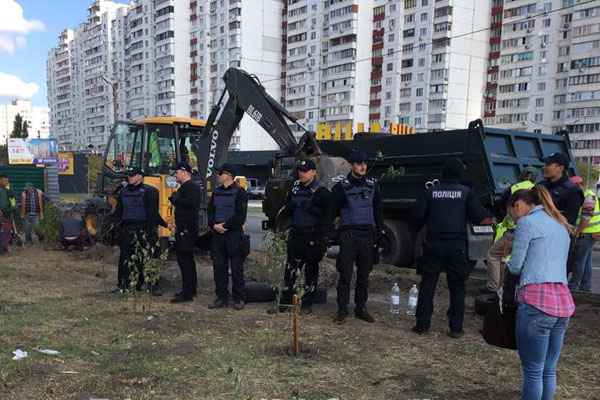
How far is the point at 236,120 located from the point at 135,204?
3039 mm

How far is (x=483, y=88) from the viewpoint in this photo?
55875mm

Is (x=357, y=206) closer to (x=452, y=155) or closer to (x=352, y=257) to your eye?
(x=352, y=257)

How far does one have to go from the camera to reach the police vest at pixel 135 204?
246 inches

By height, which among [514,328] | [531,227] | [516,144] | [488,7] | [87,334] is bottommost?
[87,334]

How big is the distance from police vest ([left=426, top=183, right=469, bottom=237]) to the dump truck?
296 cm

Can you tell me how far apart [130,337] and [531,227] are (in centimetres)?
368

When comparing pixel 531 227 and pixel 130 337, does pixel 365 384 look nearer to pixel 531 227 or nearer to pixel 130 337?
pixel 531 227

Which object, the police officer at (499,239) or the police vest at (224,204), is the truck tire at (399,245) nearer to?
the police officer at (499,239)

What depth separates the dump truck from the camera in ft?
24.7

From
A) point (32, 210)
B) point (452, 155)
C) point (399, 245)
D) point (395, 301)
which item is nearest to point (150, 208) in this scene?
point (395, 301)

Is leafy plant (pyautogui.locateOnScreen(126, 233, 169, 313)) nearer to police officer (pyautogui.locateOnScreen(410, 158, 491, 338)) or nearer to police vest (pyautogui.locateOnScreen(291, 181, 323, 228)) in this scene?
police vest (pyautogui.locateOnScreen(291, 181, 323, 228))

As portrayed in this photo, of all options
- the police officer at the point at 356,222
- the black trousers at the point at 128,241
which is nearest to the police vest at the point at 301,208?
the police officer at the point at 356,222

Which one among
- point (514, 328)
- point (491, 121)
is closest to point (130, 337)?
point (514, 328)

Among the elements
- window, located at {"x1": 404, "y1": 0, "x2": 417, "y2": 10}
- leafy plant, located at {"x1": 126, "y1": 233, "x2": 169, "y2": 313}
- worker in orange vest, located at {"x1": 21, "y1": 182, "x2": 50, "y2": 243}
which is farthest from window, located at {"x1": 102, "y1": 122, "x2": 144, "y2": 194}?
window, located at {"x1": 404, "y1": 0, "x2": 417, "y2": 10}
